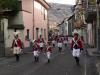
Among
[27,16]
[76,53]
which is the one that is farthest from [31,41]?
[76,53]

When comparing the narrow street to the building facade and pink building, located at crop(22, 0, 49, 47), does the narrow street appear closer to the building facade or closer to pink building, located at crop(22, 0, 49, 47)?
the building facade

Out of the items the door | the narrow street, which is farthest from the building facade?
the narrow street

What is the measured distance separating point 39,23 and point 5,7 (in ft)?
57.6

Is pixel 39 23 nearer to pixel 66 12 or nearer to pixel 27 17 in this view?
pixel 27 17

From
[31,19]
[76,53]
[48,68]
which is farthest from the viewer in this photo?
[31,19]

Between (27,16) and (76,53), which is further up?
(27,16)

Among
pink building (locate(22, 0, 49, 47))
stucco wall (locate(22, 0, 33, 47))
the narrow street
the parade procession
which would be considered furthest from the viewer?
pink building (locate(22, 0, 49, 47))

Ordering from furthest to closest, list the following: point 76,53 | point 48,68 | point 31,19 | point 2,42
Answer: point 31,19
point 2,42
point 76,53
point 48,68

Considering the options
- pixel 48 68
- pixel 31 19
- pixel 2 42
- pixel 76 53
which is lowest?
pixel 48 68

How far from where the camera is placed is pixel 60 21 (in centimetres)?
15175

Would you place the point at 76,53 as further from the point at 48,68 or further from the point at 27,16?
the point at 27,16

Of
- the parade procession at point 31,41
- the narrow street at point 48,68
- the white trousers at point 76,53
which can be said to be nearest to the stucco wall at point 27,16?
the parade procession at point 31,41

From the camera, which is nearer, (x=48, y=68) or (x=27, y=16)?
(x=48, y=68)

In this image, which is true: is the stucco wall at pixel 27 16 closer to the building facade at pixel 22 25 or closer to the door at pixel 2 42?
the building facade at pixel 22 25
